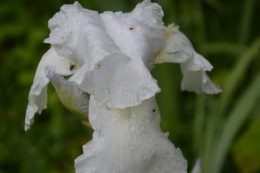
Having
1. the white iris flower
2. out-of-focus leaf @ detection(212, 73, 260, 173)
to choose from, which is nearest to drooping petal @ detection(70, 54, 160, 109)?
the white iris flower

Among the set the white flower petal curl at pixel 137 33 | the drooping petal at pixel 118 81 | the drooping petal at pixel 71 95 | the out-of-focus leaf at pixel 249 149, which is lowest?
the out-of-focus leaf at pixel 249 149

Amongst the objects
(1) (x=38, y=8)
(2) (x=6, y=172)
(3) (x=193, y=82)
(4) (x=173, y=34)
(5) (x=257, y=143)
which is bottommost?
(2) (x=6, y=172)

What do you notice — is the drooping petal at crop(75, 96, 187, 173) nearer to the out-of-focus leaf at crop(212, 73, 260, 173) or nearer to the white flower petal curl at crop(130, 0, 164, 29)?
the white flower petal curl at crop(130, 0, 164, 29)

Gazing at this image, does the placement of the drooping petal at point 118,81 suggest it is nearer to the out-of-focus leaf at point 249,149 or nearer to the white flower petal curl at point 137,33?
the white flower petal curl at point 137,33

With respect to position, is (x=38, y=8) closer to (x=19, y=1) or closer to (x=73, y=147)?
(x=19, y=1)

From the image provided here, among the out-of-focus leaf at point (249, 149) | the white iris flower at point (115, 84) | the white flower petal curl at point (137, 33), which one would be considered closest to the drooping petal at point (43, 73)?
the white iris flower at point (115, 84)

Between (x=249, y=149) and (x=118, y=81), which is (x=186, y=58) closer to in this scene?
(x=118, y=81)

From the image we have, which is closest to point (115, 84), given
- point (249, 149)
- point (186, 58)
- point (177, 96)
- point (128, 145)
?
point (128, 145)

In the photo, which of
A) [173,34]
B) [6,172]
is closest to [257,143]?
[173,34]
